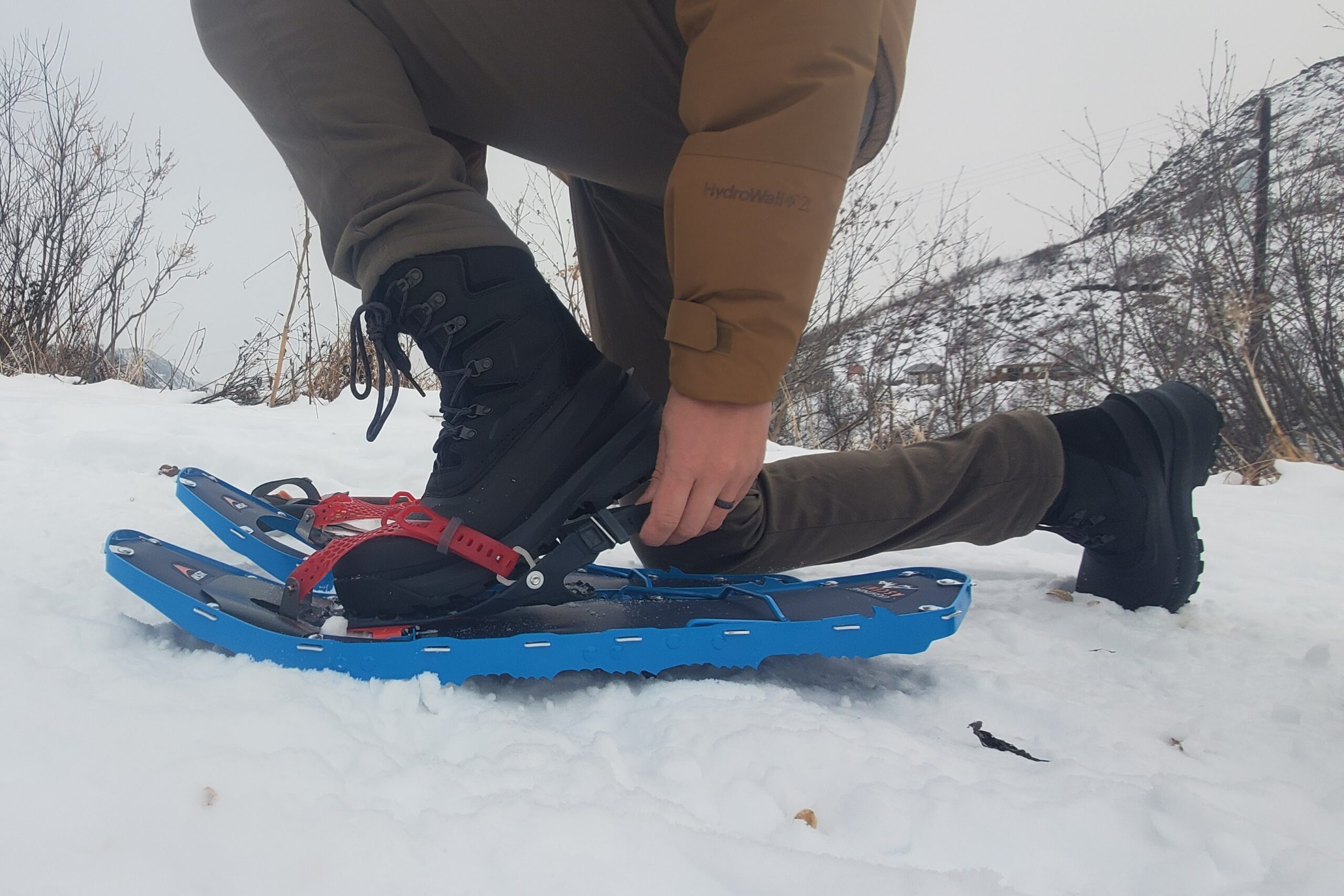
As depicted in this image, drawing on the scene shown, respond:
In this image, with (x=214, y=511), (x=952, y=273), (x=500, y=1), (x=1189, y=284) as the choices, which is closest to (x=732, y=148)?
(x=500, y=1)

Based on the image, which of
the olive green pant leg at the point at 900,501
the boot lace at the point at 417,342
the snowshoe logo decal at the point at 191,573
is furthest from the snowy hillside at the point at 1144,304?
the snowshoe logo decal at the point at 191,573

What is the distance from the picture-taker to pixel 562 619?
38.7 inches

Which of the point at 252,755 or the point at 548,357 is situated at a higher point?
the point at 548,357

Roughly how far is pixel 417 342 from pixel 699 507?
17.1 inches

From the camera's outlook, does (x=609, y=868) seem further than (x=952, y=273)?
No

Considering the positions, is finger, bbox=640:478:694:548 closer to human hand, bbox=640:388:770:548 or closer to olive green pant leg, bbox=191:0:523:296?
human hand, bbox=640:388:770:548

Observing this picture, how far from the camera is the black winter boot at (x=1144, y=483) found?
1206 millimetres

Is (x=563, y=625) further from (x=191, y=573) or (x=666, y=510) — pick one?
(x=191, y=573)

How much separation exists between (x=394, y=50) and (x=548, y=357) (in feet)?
1.69

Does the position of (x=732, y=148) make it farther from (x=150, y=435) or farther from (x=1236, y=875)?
(x=150, y=435)

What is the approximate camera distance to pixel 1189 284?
5.03 metres

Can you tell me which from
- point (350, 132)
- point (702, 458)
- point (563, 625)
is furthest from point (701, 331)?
point (350, 132)

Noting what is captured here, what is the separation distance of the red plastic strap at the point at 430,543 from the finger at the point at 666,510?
0.57 ft

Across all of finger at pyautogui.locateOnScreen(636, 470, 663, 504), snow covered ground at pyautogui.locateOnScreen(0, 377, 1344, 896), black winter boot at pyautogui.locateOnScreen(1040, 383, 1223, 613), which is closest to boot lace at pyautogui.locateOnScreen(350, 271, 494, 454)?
finger at pyautogui.locateOnScreen(636, 470, 663, 504)
